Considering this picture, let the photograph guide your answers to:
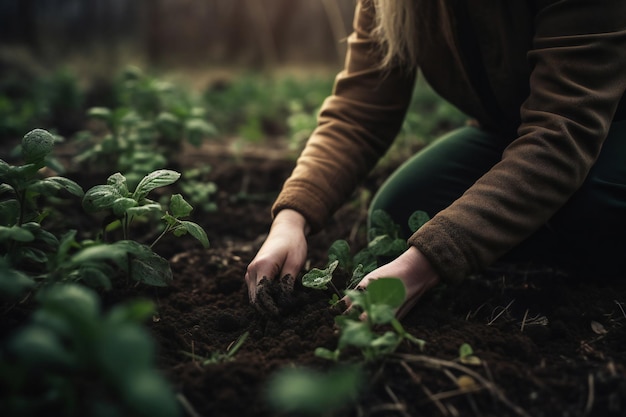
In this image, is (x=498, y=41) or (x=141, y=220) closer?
(x=498, y=41)

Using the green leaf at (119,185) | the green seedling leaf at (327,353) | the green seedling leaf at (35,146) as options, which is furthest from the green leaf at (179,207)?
the green seedling leaf at (327,353)

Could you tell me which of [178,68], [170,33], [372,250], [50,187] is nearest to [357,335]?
[372,250]

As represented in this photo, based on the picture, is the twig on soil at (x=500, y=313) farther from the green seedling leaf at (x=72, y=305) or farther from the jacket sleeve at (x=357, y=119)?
the green seedling leaf at (x=72, y=305)

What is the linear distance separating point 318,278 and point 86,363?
79 cm

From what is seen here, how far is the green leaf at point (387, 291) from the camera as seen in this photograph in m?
1.36

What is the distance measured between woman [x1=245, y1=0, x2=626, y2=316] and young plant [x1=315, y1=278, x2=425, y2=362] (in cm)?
16

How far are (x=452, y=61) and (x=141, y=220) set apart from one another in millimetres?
1451

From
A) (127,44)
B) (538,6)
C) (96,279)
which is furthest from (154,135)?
(127,44)

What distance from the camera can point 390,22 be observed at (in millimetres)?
1971

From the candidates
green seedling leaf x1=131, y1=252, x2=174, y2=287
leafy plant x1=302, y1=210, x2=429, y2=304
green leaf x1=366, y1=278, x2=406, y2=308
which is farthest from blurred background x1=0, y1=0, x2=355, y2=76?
green leaf x1=366, y1=278, x2=406, y2=308

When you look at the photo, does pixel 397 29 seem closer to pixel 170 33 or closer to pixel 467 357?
pixel 467 357

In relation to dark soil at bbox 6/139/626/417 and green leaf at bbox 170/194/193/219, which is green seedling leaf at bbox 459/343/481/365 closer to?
dark soil at bbox 6/139/626/417

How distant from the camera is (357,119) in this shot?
223cm

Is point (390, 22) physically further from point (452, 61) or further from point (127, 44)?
point (127, 44)
